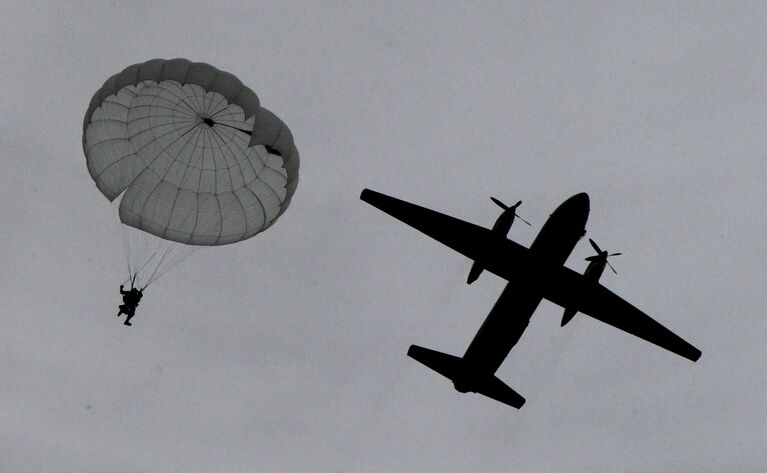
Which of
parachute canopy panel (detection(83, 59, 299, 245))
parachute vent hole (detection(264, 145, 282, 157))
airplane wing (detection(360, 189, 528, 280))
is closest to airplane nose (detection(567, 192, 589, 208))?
airplane wing (detection(360, 189, 528, 280))

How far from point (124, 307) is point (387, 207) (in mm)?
17854

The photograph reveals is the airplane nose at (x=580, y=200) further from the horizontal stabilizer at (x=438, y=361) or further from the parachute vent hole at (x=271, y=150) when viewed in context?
the parachute vent hole at (x=271, y=150)

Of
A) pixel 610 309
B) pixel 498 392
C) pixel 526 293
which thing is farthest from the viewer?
pixel 498 392

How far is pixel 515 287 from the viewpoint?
48719 millimetres

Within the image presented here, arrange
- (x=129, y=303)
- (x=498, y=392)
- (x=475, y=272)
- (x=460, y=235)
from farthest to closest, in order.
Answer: (x=498, y=392) < (x=460, y=235) < (x=475, y=272) < (x=129, y=303)

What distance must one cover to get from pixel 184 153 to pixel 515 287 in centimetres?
2251

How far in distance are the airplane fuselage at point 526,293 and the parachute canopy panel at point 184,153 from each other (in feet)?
52.4

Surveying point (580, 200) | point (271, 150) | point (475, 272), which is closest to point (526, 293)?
point (475, 272)

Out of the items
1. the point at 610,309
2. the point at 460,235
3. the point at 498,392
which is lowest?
the point at 498,392

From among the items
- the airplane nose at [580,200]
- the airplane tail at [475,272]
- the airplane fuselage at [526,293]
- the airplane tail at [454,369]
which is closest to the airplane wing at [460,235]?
the airplane tail at [475,272]

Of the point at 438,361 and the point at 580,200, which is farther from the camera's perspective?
the point at 438,361

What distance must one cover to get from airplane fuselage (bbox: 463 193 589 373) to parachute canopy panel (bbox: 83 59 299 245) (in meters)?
16.0

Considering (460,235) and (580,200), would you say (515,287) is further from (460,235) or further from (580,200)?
(580,200)

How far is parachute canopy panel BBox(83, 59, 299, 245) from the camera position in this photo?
4150 cm
